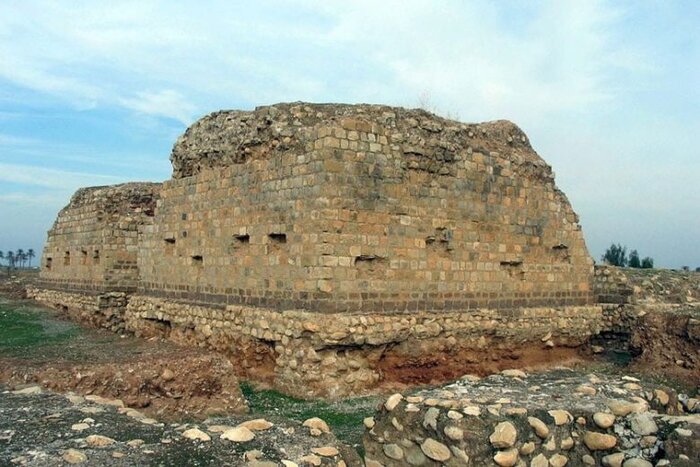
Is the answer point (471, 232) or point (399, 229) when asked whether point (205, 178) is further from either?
point (471, 232)

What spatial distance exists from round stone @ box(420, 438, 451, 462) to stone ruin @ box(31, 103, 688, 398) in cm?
323

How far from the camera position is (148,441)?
536 centimetres

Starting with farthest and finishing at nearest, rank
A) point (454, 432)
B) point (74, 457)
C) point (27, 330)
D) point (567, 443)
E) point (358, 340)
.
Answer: point (27, 330) → point (358, 340) → point (567, 443) → point (454, 432) → point (74, 457)

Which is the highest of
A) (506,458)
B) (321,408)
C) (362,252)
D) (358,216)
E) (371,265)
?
(358,216)

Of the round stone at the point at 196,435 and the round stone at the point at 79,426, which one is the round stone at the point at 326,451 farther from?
the round stone at the point at 79,426

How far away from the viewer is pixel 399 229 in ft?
31.8

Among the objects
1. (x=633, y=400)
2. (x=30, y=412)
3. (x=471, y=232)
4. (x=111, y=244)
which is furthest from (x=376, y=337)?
(x=111, y=244)

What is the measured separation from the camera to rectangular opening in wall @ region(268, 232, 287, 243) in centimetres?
959

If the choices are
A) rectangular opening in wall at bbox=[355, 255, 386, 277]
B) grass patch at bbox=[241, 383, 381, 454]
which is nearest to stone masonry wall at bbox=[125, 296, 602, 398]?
grass patch at bbox=[241, 383, 381, 454]

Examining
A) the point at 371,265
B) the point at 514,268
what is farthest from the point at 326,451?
the point at 514,268

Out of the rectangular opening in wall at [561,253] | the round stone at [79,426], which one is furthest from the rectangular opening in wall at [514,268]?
the round stone at [79,426]

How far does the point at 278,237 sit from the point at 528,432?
5.00 metres

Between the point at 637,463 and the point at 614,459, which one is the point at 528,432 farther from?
the point at 637,463

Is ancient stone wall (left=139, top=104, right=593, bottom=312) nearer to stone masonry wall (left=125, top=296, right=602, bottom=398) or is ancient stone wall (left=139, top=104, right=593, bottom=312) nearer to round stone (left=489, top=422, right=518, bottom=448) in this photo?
stone masonry wall (left=125, top=296, right=602, bottom=398)
